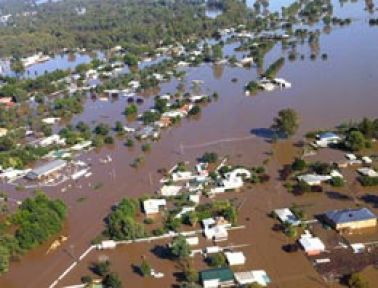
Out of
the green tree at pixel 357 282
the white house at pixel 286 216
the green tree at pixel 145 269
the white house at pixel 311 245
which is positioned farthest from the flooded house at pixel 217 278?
the white house at pixel 286 216

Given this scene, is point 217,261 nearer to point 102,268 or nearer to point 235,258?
point 235,258

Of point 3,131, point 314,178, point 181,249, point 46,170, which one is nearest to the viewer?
point 181,249

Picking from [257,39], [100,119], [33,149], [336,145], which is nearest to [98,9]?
[257,39]

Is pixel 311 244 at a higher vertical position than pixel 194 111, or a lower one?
lower

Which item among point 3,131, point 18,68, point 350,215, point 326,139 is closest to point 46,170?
point 3,131

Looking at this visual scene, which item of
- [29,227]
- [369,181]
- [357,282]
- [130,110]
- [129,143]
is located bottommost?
[357,282]

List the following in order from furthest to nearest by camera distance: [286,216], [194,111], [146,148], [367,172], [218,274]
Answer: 1. [194,111]
2. [146,148]
3. [367,172]
4. [286,216]
5. [218,274]
